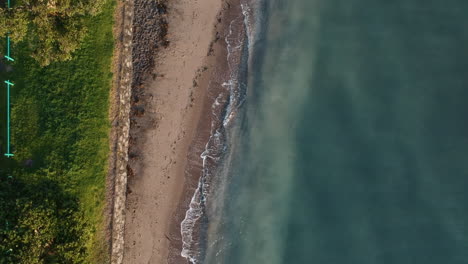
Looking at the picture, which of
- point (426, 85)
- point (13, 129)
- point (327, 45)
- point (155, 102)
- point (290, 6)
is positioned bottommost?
point (13, 129)

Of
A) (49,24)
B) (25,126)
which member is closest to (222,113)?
(49,24)

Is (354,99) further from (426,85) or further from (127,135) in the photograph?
(127,135)

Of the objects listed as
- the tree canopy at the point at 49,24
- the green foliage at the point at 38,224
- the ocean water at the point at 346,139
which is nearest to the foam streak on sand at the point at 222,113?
the ocean water at the point at 346,139

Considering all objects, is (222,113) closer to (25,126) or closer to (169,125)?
(169,125)

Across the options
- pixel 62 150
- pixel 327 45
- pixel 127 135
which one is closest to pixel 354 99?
pixel 327 45

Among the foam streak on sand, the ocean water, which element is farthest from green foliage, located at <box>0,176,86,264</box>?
the ocean water

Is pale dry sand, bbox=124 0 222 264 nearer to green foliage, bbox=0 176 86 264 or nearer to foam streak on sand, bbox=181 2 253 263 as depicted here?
foam streak on sand, bbox=181 2 253 263
